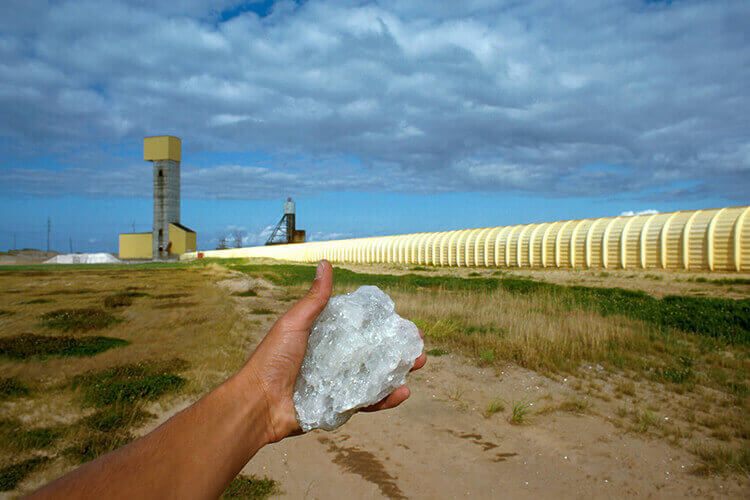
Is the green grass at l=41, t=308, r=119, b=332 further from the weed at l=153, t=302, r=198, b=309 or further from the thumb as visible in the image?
the thumb

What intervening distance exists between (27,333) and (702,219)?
24.9 metres

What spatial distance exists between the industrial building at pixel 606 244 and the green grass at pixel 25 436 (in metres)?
23.4

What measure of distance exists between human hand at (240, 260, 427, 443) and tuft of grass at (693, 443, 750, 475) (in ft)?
14.6

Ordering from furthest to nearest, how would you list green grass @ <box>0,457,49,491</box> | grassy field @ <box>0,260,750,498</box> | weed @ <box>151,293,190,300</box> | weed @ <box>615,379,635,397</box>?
weed @ <box>151,293,190,300</box>
weed @ <box>615,379,635,397</box>
grassy field @ <box>0,260,750,498</box>
green grass @ <box>0,457,49,491</box>

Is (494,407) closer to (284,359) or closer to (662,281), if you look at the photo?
(284,359)

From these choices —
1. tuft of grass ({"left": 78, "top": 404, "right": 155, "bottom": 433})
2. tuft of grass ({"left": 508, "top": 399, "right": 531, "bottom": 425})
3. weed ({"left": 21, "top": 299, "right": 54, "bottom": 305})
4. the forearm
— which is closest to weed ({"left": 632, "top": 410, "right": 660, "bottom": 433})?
tuft of grass ({"left": 508, "top": 399, "right": 531, "bottom": 425})

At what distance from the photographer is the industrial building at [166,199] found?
168 ft

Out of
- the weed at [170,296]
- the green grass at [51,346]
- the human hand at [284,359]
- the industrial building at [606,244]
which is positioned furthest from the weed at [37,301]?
the industrial building at [606,244]

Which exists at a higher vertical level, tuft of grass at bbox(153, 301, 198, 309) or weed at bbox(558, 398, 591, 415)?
tuft of grass at bbox(153, 301, 198, 309)

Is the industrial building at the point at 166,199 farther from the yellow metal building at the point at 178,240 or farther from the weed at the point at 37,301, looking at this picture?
the weed at the point at 37,301

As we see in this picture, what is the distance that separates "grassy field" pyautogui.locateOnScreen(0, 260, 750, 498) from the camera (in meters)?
5.06

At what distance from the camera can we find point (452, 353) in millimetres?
8461

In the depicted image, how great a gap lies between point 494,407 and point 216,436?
489cm

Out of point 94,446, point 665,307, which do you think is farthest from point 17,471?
point 665,307
